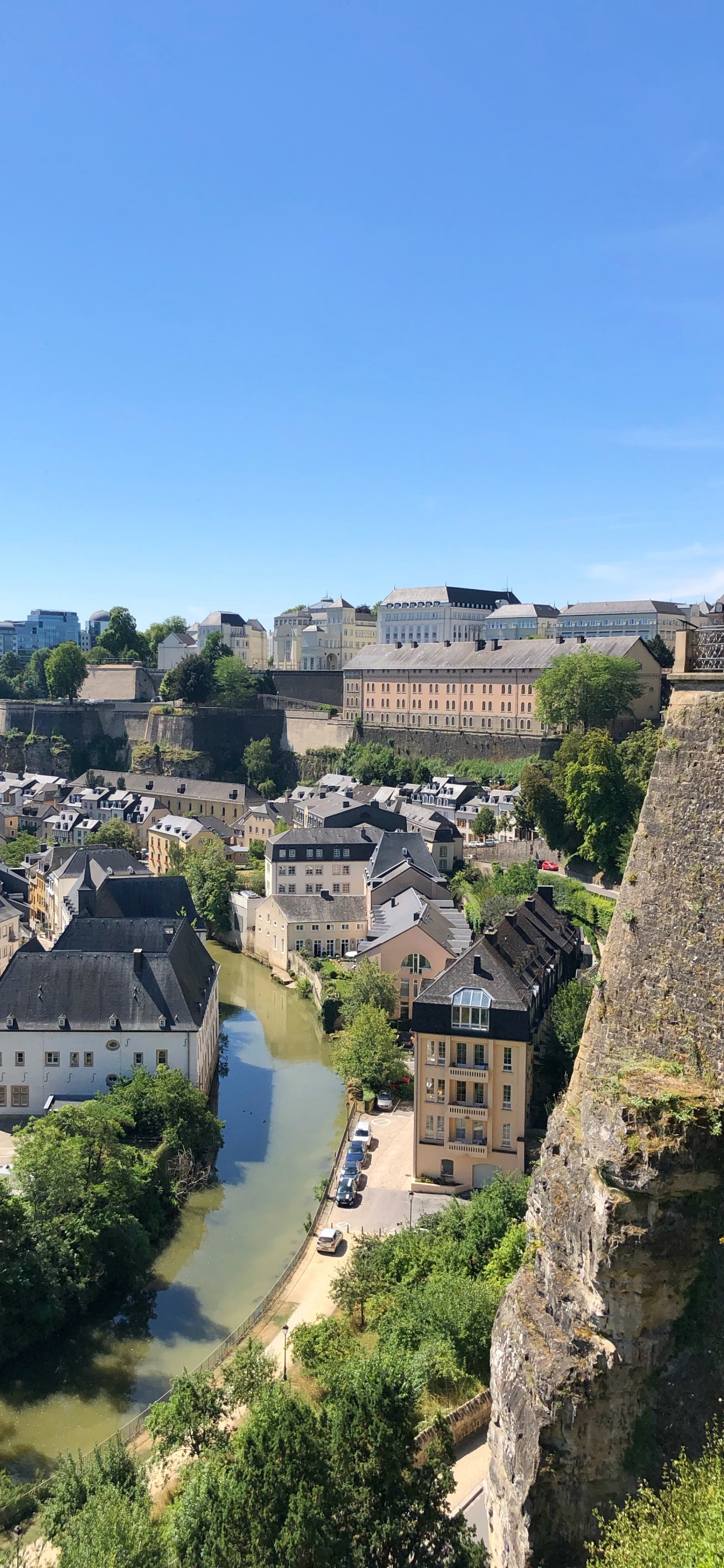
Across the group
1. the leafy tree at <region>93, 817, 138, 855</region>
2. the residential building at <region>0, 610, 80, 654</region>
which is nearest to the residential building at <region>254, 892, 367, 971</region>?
the leafy tree at <region>93, 817, 138, 855</region>

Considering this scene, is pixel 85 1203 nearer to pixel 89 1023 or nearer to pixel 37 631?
pixel 89 1023

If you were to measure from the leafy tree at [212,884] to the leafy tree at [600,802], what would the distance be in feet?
45.3

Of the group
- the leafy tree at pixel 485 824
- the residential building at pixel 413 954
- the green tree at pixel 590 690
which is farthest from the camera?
the green tree at pixel 590 690

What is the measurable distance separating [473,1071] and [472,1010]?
119 cm

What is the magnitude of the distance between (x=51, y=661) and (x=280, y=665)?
25.7m

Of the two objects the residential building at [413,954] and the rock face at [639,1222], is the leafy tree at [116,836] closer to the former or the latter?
the residential building at [413,954]

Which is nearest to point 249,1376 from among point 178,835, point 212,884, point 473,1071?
point 473,1071

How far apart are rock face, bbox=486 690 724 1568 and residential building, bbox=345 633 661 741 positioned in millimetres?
40116

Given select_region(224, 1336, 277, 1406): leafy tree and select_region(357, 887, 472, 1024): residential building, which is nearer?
select_region(224, 1336, 277, 1406): leafy tree

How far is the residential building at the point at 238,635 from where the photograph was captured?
314ft

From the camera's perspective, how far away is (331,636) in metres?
90.5

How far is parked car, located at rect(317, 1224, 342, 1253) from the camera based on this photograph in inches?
701

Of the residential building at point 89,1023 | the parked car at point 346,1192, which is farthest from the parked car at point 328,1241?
the residential building at point 89,1023

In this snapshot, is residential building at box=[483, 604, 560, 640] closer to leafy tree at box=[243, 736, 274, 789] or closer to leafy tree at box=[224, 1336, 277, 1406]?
leafy tree at box=[243, 736, 274, 789]
